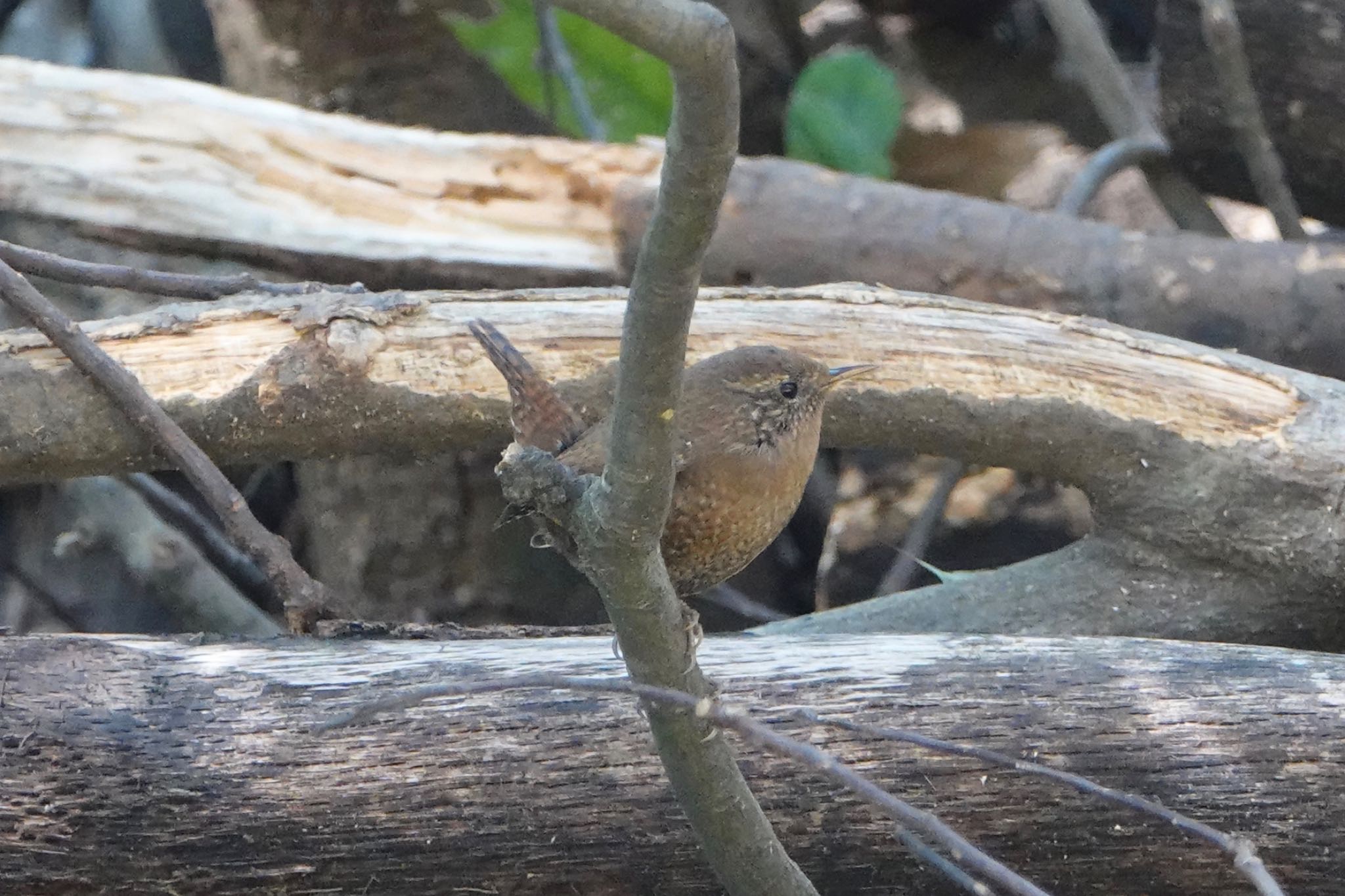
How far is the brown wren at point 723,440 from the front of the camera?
186 centimetres

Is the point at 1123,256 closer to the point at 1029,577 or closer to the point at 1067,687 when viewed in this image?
the point at 1029,577

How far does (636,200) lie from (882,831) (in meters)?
1.77

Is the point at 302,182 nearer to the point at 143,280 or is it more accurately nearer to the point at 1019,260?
the point at 143,280

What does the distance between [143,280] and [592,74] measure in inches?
82.5

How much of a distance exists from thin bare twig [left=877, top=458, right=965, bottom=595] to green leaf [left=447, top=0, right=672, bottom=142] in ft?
4.68

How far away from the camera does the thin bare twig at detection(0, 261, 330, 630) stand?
2.14 m

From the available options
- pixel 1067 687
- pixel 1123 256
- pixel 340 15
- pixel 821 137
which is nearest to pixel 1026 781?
pixel 1067 687

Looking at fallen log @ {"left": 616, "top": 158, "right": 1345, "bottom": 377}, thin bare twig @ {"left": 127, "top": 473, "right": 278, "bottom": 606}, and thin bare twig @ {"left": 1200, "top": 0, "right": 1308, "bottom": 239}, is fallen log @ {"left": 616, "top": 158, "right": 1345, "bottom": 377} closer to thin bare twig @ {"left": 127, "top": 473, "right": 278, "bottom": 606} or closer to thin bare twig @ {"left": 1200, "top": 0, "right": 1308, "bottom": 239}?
thin bare twig @ {"left": 1200, "top": 0, "right": 1308, "bottom": 239}

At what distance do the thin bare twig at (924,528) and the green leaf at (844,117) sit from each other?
111 cm

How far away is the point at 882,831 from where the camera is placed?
1.79 m

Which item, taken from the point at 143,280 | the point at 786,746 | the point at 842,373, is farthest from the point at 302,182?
the point at 786,746

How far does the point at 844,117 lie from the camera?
4.22 m

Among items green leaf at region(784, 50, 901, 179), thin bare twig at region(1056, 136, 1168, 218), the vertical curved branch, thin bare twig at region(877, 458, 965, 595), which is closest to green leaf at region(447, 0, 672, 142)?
green leaf at region(784, 50, 901, 179)

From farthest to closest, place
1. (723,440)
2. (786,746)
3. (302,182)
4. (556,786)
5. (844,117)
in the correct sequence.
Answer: (844,117) → (302,182) → (723,440) → (556,786) → (786,746)
